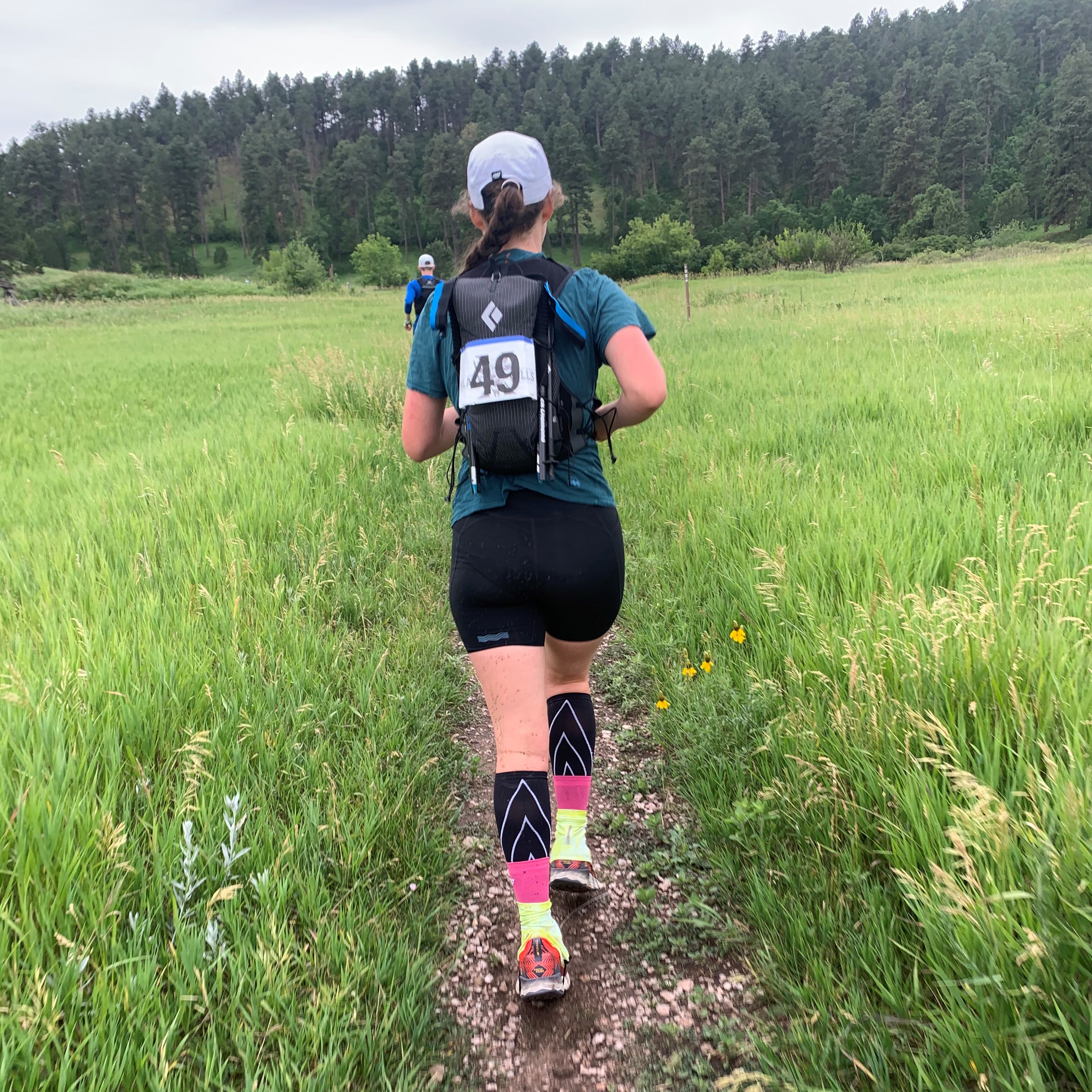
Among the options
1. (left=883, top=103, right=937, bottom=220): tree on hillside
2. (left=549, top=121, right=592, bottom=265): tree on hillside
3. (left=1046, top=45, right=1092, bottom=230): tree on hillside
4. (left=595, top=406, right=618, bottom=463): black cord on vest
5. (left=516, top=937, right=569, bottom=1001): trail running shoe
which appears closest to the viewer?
(left=516, top=937, right=569, bottom=1001): trail running shoe

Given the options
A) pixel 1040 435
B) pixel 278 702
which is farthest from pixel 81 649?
pixel 1040 435

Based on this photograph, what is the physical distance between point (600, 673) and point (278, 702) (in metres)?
1.74

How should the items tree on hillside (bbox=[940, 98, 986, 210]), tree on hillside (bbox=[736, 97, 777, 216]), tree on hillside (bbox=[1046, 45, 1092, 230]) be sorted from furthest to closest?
tree on hillside (bbox=[736, 97, 777, 216]) → tree on hillside (bbox=[940, 98, 986, 210]) → tree on hillside (bbox=[1046, 45, 1092, 230])

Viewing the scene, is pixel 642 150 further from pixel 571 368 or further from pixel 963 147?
pixel 571 368

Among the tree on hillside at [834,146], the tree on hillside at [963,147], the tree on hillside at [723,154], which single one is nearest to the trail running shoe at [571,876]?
the tree on hillside at [723,154]

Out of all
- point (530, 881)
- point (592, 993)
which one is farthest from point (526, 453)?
point (592, 993)

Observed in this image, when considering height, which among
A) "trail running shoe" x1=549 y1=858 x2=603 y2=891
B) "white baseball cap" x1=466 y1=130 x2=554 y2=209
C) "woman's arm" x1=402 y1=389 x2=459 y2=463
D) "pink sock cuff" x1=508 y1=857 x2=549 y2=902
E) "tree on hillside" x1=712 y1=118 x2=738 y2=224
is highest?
"tree on hillside" x1=712 y1=118 x2=738 y2=224

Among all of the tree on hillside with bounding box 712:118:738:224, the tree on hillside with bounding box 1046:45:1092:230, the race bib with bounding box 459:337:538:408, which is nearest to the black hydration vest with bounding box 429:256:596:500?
the race bib with bounding box 459:337:538:408

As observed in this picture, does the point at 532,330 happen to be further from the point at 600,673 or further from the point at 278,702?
the point at 600,673

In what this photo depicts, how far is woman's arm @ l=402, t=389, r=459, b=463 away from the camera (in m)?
2.02

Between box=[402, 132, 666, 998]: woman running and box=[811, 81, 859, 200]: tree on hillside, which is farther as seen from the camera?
box=[811, 81, 859, 200]: tree on hillside

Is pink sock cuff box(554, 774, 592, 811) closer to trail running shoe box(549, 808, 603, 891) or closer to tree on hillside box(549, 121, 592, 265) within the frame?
trail running shoe box(549, 808, 603, 891)

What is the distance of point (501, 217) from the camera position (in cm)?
181

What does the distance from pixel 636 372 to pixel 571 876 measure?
169cm
